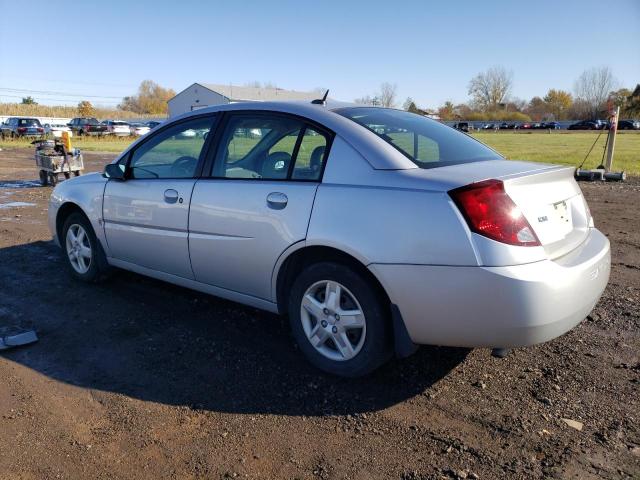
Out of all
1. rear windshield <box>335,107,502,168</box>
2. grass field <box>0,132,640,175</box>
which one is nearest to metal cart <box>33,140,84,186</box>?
rear windshield <box>335,107,502,168</box>

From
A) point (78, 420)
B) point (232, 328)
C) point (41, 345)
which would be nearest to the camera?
point (78, 420)

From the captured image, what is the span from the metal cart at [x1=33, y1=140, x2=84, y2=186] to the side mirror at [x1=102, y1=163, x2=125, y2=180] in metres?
9.57

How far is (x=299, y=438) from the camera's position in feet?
8.99

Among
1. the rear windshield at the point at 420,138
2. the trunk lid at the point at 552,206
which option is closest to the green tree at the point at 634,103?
the rear windshield at the point at 420,138

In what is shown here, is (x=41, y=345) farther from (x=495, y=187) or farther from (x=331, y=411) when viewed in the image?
(x=495, y=187)

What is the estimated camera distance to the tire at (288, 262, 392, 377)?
3.08 m

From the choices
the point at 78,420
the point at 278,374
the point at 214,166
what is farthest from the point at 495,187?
the point at 78,420

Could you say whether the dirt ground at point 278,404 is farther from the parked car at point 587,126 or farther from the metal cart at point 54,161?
the parked car at point 587,126

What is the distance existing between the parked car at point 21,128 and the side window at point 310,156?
42.2m

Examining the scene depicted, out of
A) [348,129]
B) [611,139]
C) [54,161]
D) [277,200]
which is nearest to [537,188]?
[348,129]

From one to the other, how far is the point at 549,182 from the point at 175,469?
262cm

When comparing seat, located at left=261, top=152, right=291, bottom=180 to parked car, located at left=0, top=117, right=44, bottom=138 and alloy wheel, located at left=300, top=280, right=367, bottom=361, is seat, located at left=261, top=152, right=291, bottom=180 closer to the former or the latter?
alloy wheel, located at left=300, top=280, right=367, bottom=361

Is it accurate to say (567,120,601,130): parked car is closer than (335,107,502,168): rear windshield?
No

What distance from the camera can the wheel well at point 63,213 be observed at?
524cm
